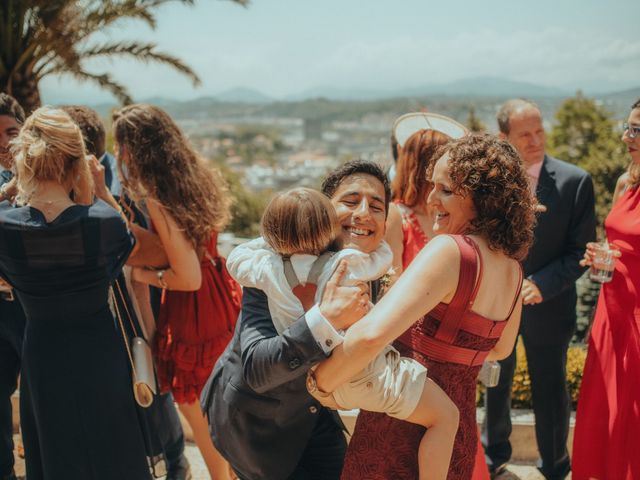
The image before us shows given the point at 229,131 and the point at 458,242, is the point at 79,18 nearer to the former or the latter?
the point at 458,242

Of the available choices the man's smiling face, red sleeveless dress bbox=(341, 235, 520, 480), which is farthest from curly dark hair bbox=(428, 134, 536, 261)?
the man's smiling face

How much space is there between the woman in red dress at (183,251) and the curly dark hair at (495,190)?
159cm

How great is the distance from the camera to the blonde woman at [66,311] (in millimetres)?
2477

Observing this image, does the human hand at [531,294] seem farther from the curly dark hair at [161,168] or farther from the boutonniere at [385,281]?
the curly dark hair at [161,168]

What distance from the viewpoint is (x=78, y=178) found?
2.61m

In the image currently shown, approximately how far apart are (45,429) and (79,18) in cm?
1142

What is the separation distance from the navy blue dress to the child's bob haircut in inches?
41.3

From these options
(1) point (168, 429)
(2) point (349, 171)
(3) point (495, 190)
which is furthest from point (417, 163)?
(1) point (168, 429)

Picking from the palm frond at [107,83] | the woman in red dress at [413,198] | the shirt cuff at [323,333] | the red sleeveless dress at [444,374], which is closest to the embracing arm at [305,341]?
the shirt cuff at [323,333]

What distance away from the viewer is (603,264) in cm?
288

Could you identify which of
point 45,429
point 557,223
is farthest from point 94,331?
point 557,223

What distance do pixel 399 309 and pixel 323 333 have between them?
0.78 feet

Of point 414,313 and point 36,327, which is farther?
point 36,327

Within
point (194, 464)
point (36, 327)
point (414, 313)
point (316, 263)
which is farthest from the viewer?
point (194, 464)
